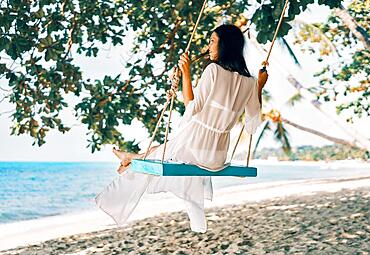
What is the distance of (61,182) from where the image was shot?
36562mm

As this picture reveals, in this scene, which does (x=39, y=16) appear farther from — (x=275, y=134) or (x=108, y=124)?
(x=275, y=134)

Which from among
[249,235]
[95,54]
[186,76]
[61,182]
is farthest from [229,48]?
[61,182]

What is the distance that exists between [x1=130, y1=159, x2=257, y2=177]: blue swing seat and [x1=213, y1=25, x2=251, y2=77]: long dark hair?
1.73ft

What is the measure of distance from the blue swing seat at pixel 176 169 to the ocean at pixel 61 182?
829 inches

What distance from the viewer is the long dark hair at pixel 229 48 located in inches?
129

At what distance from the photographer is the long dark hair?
10.7 feet

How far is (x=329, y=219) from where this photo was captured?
706 centimetres

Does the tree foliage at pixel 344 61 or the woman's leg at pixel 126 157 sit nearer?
the woman's leg at pixel 126 157

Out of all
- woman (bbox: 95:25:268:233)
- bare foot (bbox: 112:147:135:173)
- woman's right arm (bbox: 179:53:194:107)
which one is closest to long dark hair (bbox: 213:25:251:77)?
woman (bbox: 95:25:268:233)

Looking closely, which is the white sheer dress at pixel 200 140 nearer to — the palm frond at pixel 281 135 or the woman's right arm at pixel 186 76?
the woman's right arm at pixel 186 76

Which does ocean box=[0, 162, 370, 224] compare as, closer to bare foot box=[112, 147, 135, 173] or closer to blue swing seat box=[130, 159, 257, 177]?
bare foot box=[112, 147, 135, 173]

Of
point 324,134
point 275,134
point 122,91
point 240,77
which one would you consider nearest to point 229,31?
point 240,77

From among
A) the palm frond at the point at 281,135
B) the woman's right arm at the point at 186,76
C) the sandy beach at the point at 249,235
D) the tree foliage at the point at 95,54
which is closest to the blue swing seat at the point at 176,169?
the woman's right arm at the point at 186,76

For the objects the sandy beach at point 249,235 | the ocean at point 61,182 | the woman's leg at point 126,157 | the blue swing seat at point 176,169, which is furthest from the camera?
the ocean at point 61,182
